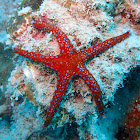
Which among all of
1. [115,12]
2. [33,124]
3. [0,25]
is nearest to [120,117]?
[33,124]

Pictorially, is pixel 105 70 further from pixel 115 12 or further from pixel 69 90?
pixel 115 12

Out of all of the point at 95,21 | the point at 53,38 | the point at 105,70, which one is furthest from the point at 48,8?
the point at 105,70

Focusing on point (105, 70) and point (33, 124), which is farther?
point (33, 124)

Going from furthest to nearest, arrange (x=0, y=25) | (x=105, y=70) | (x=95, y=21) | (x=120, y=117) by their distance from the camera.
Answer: (x=0, y=25)
(x=120, y=117)
(x=95, y=21)
(x=105, y=70)

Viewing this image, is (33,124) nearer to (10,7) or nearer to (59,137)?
(59,137)

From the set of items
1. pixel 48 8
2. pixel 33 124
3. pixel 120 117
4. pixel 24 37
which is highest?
pixel 48 8

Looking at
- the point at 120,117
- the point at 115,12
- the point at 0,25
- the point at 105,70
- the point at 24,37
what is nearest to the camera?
the point at 105,70

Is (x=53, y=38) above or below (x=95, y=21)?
below
